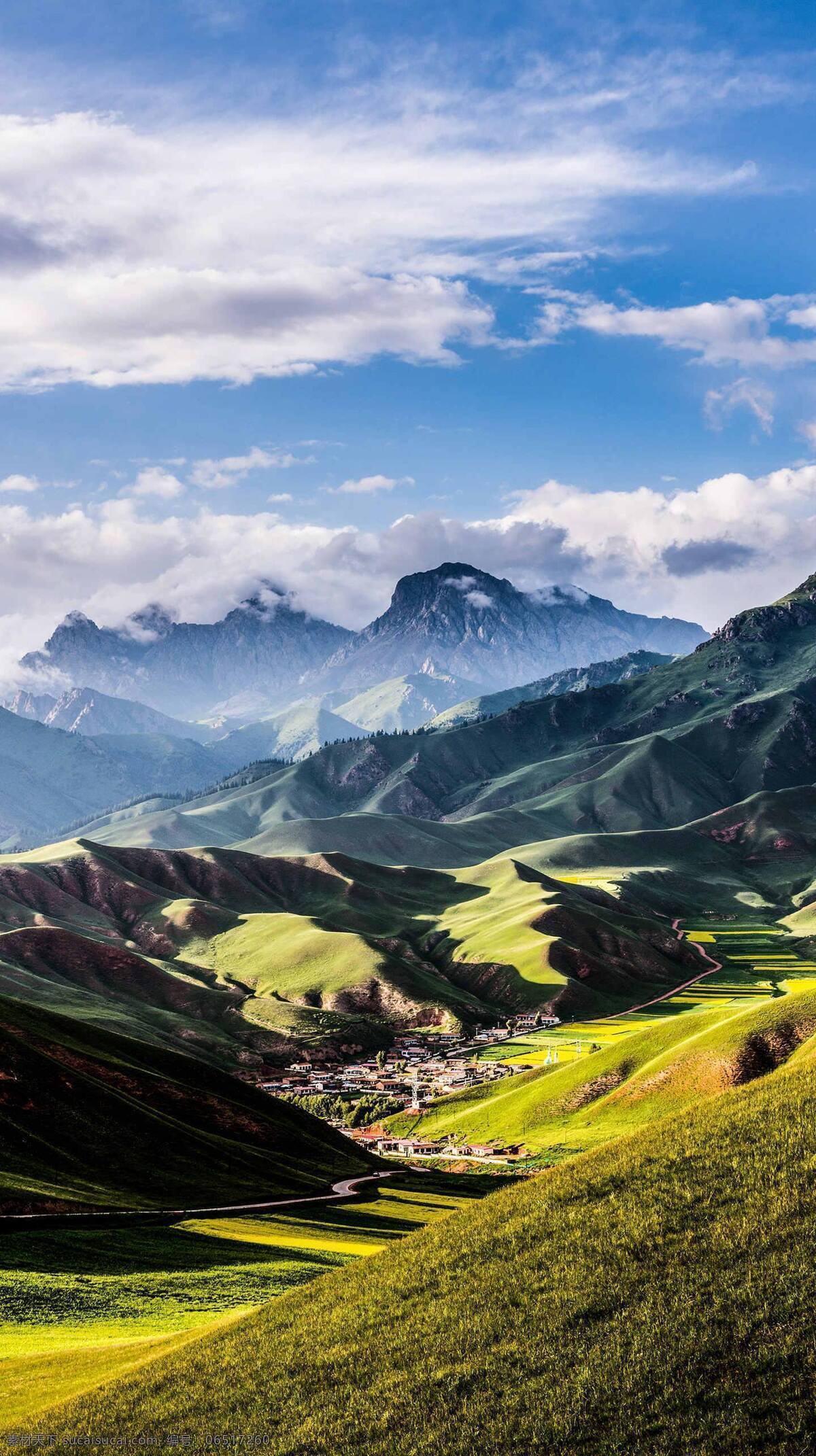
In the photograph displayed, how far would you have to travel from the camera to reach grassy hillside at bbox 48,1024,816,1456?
29.6m

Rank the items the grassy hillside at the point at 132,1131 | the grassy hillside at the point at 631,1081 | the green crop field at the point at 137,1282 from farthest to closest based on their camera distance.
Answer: the grassy hillside at the point at 631,1081
the grassy hillside at the point at 132,1131
the green crop field at the point at 137,1282

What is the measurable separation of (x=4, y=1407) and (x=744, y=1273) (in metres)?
25.4

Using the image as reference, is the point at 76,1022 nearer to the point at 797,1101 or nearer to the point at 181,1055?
the point at 181,1055

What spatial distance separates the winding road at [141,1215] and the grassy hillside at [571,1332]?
33967 mm

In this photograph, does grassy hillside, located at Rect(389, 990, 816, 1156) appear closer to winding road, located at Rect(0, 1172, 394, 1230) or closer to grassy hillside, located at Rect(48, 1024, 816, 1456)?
winding road, located at Rect(0, 1172, 394, 1230)

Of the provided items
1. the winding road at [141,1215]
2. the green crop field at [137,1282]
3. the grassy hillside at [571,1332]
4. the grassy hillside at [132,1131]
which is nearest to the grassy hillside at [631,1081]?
the grassy hillside at [132,1131]

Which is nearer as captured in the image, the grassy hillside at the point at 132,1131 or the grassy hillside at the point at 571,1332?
the grassy hillside at the point at 571,1332

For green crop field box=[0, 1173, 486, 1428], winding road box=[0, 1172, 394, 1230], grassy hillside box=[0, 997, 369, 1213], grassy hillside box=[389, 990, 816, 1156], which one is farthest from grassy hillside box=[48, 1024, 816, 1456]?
grassy hillside box=[389, 990, 816, 1156]

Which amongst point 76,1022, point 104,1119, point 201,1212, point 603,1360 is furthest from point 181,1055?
point 603,1360

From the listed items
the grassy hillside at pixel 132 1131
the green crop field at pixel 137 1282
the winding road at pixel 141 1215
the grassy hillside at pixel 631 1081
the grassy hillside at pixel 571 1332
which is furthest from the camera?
the grassy hillside at pixel 631 1081

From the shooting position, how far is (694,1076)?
113438 mm

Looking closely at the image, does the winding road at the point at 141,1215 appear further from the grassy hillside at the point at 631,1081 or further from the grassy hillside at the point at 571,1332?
the grassy hillside at the point at 571,1332

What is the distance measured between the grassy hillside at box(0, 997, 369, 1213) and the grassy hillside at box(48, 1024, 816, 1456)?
4092 centimetres

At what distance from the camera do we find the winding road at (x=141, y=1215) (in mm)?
70125
